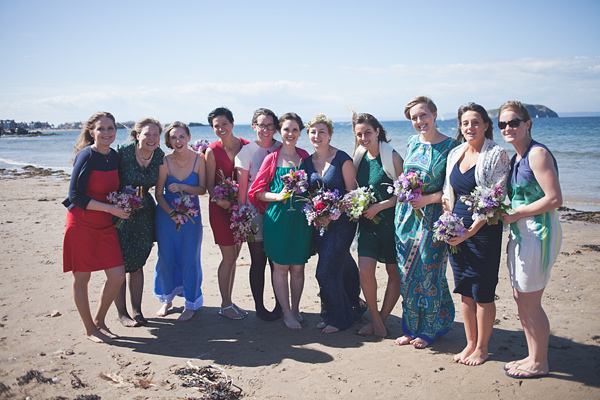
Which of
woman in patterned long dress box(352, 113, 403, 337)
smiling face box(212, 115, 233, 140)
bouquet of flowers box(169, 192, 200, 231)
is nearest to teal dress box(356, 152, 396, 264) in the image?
woman in patterned long dress box(352, 113, 403, 337)

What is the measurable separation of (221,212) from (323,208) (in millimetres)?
1581

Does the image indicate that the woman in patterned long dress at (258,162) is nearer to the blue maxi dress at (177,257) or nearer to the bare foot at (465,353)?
the blue maxi dress at (177,257)

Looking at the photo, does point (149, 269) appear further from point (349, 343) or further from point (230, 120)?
point (349, 343)

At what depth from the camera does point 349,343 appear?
5402mm

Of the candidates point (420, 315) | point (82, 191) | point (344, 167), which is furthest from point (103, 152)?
point (420, 315)

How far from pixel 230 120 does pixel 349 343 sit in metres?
3.24

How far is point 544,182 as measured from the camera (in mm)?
4102

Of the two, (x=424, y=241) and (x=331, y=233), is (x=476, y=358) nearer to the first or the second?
(x=424, y=241)

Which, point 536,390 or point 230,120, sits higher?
point 230,120

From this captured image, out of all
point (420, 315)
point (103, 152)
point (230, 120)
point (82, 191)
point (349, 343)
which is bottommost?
point (349, 343)

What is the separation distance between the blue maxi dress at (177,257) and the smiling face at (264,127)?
954 mm

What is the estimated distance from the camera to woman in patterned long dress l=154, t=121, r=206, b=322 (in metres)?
6.01

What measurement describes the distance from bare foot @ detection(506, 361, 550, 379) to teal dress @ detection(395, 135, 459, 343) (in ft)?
3.15

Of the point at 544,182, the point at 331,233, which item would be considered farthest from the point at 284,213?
the point at 544,182
